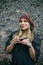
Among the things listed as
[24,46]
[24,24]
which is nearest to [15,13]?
[24,24]

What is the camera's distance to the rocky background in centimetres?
726

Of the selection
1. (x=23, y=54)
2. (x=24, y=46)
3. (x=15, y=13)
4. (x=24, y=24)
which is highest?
(x=24, y=24)

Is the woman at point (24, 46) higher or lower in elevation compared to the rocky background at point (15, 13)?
higher

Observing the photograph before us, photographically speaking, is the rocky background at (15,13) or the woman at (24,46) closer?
the woman at (24,46)

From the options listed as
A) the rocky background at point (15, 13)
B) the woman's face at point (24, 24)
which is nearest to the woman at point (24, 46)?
the woman's face at point (24, 24)

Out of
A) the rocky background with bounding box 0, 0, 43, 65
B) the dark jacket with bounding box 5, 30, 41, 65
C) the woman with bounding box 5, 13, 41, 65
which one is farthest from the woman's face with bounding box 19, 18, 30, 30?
the rocky background with bounding box 0, 0, 43, 65

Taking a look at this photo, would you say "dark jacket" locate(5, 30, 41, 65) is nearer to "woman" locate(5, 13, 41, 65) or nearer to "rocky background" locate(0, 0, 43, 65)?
"woman" locate(5, 13, 41, 65)

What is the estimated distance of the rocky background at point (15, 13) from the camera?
23.8ft

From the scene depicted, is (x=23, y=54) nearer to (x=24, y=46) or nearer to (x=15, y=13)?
(x=24, y=46)

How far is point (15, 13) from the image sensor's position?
7.99 m

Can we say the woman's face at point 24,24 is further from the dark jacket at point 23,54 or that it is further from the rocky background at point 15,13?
the rocky background at point 15,13

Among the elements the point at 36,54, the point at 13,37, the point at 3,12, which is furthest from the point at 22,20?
the point at 3,12

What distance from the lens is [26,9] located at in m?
8.09

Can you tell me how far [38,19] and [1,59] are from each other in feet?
6.56
